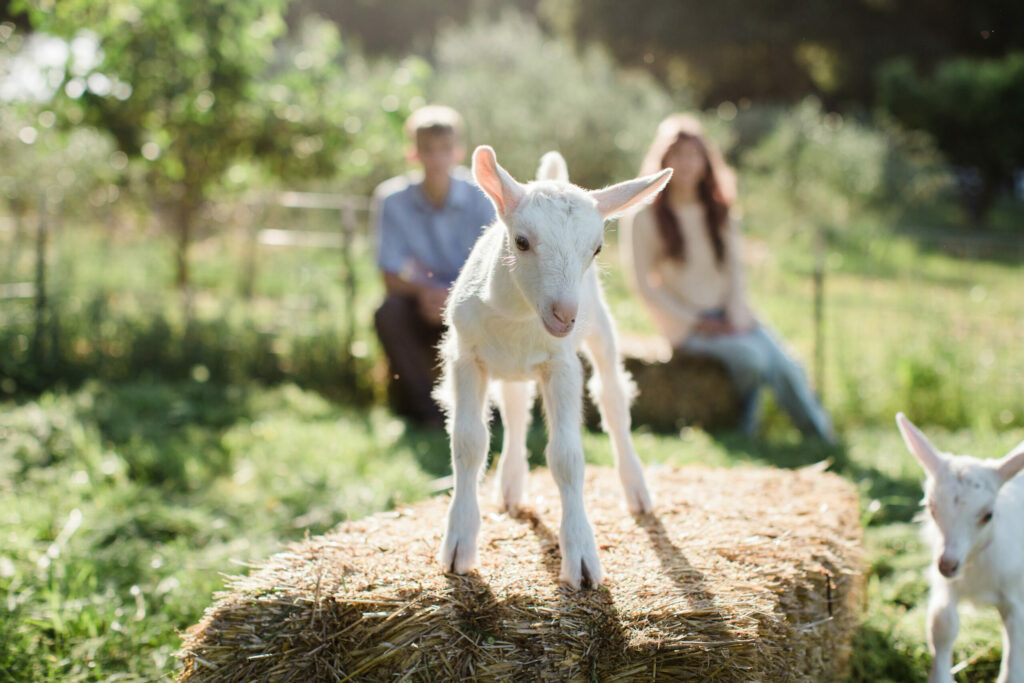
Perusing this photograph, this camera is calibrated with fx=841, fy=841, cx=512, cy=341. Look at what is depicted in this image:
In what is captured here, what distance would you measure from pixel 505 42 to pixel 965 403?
13669 millimetres

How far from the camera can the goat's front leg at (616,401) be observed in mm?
3168

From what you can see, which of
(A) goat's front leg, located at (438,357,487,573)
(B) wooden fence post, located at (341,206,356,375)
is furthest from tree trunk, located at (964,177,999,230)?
(A) goat's front leg, located at (438,357,487,573)

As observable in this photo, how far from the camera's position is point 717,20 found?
2780 centimetres

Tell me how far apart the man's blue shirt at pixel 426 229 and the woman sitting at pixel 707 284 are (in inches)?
50.0

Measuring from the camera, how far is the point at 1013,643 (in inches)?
116

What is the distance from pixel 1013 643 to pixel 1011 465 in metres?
0.64

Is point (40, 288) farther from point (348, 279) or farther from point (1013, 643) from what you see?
point (1013, 643)

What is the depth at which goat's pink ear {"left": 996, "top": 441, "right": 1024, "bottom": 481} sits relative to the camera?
288cm

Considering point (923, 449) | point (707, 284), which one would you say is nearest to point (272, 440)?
point (707, 284)

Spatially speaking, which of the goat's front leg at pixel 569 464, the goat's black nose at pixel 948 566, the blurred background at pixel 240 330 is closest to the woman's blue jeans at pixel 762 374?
the blurred background at pixel 240 330

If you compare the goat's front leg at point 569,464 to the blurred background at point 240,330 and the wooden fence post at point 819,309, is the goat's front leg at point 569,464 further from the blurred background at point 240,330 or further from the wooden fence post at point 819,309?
the wooden fence post at point 819,309

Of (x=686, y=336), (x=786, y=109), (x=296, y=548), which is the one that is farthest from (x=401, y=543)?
(x=786, y=109)

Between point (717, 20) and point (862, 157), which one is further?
point (717, 20)

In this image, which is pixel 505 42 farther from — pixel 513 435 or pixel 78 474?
pixel 513 435
